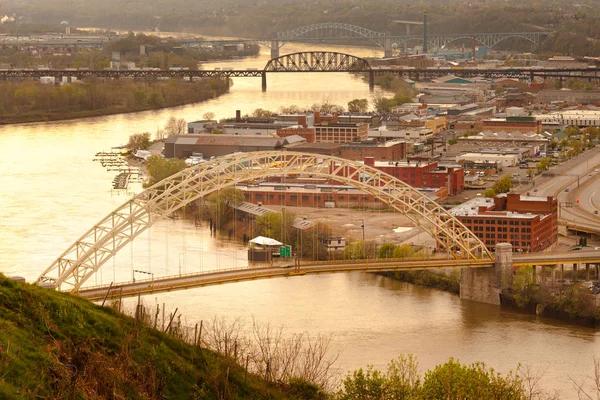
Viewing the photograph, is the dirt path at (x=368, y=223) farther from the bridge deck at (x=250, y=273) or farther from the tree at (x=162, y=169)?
the tree at (x=162, y=169)

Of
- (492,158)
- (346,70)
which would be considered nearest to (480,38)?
(346,70)

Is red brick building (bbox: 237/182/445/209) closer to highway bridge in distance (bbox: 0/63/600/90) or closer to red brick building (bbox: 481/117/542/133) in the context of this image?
red brick building (bbox: 481/117/542/133)

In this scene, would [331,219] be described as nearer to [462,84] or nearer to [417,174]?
[417,174]

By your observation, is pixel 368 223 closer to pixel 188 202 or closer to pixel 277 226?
pixel 277 226

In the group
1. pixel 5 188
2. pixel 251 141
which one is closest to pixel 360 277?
pixel 5 188

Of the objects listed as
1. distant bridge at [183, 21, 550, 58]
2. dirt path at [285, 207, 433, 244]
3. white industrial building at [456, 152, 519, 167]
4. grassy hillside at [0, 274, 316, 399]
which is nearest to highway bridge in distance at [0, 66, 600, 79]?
distant bridge at [183, 21, 550, 58]

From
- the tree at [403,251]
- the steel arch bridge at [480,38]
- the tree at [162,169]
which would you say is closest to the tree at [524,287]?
the tree at [403,251]

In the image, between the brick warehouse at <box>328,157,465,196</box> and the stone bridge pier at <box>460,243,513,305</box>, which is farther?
the brick warehouse at <box>328,157,465,196</box>
